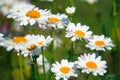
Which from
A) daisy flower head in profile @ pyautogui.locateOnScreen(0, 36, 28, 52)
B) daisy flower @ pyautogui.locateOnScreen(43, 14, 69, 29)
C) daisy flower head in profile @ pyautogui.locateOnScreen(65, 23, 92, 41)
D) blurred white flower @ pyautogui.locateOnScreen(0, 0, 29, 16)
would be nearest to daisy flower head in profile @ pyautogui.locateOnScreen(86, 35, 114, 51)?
daisy flower head in profile @ pyautogui.locateOnScreen(65, 23, 92, 41)

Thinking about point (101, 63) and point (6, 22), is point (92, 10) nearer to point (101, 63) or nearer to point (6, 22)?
point (6, 22)

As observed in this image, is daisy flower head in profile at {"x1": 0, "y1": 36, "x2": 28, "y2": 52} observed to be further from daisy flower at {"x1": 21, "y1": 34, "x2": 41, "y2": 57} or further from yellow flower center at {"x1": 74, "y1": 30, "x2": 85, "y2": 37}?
yellow flower center at {"x1": 74, "y1": 30, "x2": 85, "y2": 37}

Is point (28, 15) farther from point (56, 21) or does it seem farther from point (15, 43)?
point (15, 43)

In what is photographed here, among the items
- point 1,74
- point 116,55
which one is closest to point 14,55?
point 1,74

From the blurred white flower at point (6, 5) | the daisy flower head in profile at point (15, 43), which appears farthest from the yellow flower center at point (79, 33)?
the blurred white flower at point (6, 5)

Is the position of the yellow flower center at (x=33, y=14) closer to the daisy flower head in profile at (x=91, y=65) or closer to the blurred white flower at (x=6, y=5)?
the daisy flower head in profile at (x=91, y=65)
